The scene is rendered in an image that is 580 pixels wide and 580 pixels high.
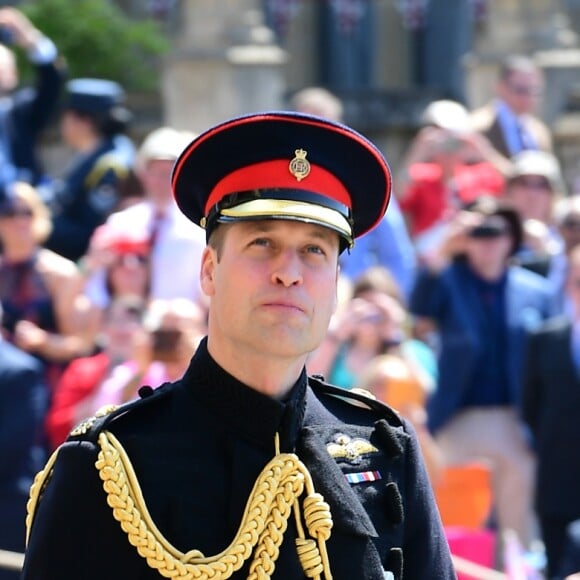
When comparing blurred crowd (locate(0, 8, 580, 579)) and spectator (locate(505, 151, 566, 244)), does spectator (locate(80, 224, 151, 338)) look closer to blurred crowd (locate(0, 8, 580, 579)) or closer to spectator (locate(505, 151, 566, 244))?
blurred crowd (locate(0, 8, 580, 579))

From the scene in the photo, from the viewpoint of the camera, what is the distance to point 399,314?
8.34 metres

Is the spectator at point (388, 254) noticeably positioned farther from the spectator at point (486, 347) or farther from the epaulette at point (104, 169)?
the epaulette at point (104, 169)

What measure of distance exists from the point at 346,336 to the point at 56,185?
2978mm

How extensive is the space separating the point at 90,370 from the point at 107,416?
14.3 ft

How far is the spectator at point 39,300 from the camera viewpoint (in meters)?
8.54

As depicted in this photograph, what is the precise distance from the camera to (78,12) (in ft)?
64.9

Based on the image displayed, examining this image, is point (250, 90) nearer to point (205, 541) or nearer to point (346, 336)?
point (346, 336)

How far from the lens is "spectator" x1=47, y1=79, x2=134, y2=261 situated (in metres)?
9.90

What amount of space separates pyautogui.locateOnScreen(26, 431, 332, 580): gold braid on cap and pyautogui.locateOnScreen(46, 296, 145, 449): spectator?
409 centimetres

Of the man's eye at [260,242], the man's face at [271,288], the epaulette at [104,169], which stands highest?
the man's eye at [260,242]

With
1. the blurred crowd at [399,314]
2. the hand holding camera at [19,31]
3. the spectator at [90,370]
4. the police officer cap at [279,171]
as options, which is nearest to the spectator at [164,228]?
the blurred crowd at [399,314]

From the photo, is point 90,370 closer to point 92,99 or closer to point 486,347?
point 486,347

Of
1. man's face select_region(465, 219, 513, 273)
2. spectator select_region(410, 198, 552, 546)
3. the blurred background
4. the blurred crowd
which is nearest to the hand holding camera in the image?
the blurred crowd

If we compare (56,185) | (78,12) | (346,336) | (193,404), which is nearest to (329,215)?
(193,404)
